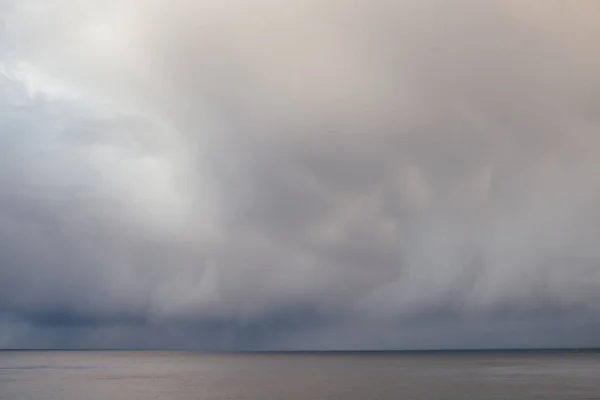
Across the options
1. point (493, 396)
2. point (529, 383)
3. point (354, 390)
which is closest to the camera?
point (493, 396)

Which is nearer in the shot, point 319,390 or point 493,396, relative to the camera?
point 493,396

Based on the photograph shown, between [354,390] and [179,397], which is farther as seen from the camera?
[354,390]

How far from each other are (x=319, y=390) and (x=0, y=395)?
73.3 metres

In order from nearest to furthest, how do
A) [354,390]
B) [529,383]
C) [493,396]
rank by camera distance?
[493,396] < [354,390] < [529,383]

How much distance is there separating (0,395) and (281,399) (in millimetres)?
66128

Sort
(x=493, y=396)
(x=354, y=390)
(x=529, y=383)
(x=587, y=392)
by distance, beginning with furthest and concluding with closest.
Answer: (x=529, y=383) < (x=354, y=390) < (x=587, y=392) < (x=493, y=396)

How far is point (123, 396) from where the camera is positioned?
5901 inches

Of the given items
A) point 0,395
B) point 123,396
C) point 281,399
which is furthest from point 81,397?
point 281,399

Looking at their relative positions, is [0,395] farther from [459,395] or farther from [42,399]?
[459,395]

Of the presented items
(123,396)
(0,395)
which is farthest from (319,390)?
(0,395)

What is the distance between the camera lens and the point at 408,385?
17388cm

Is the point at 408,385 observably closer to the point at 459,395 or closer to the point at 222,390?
the point at 459,395

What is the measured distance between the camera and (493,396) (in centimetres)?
13488

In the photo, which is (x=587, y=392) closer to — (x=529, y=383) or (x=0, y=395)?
(x=529, y=383)
